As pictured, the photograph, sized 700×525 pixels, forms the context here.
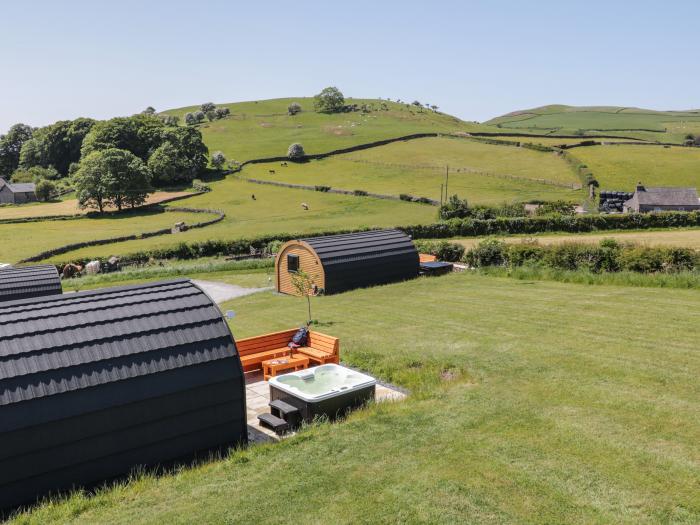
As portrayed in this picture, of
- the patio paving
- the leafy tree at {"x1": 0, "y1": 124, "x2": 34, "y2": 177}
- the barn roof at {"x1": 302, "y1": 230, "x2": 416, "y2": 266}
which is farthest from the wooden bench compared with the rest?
the leafy tree at {"x1": 0, "y1": 124, "x2": 34, "y2": 177}

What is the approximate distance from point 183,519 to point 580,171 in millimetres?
90068

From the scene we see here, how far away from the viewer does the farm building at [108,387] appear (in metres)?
9.84

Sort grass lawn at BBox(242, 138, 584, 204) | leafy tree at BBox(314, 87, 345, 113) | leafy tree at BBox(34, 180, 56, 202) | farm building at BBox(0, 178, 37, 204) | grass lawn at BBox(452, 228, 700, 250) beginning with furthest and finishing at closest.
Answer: leafy tree at BBox(314, 87, 345, 113), farm building at BBox(0, 178, 37, 204), leafy tree at BBox(34, 180, 56, 202), grass lawn at BBox(242, 138, 584, 204), grass lawn at BBox(452, 228, 700, 250)

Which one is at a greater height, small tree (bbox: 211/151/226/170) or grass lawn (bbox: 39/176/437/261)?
small tree (bbox: 211/151/226/170)

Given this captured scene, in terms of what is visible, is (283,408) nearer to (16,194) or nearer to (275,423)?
(275,423)

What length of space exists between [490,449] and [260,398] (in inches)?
294

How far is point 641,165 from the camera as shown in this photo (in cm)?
9256

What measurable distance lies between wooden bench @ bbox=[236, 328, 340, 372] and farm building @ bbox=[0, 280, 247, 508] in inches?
219

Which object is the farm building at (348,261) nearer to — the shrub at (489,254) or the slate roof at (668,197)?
the shrub at (489,254)

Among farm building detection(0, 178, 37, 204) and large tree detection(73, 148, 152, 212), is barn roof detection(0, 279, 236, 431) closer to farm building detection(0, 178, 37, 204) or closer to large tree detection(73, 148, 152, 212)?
large tree detection(73, 148, 152, 212)

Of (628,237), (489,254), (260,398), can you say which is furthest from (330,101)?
(260,398)

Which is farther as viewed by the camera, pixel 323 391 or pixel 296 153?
pixel 296 153

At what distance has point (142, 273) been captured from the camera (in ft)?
143

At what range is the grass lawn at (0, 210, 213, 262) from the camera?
6050cm
